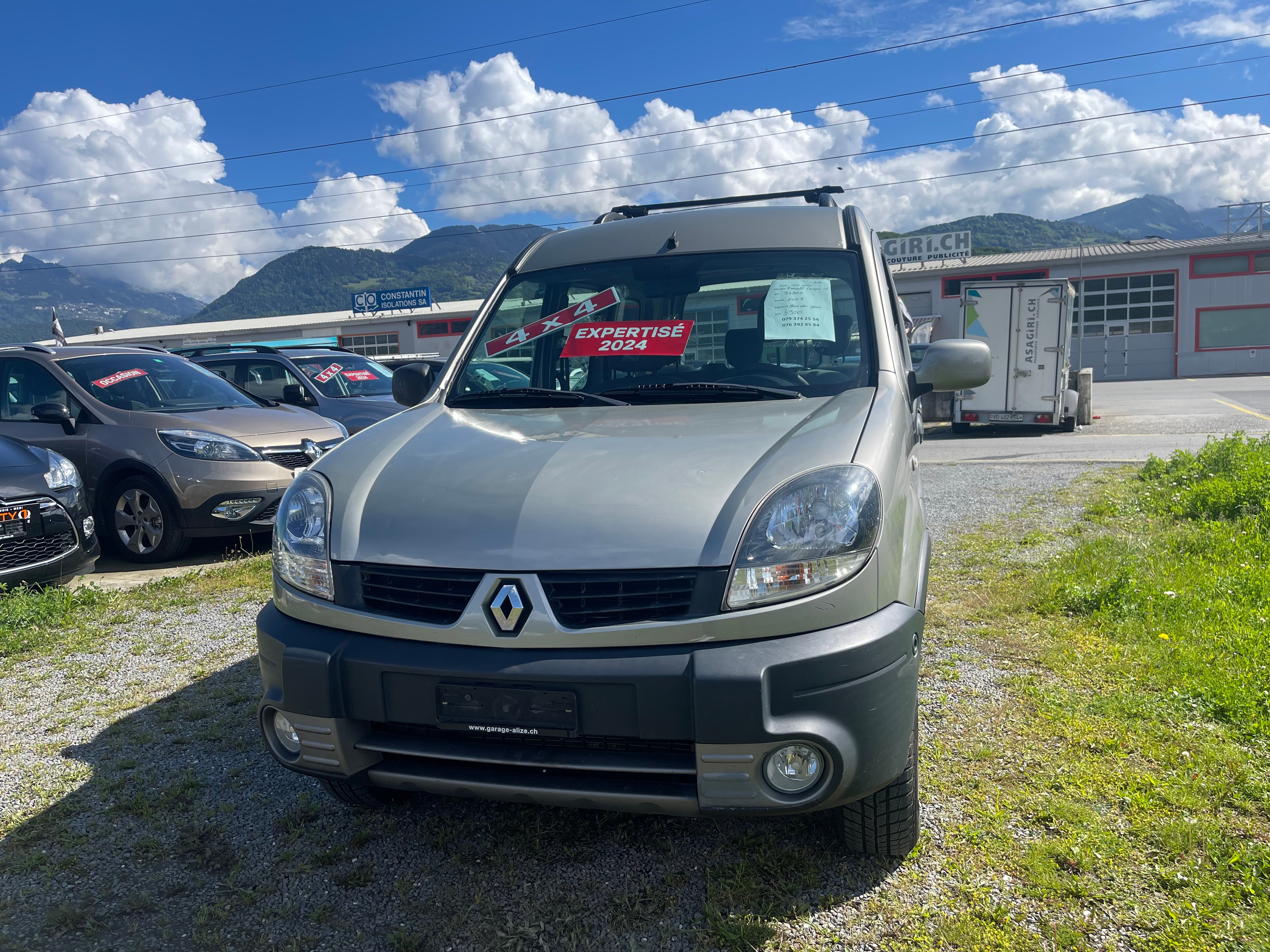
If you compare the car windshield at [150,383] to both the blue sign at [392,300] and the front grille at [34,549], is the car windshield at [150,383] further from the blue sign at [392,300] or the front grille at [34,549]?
the blue sign at [392,300]

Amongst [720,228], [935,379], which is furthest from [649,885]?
[720,228]

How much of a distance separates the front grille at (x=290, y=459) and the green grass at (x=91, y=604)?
868mm

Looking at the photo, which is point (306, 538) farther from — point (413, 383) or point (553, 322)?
point (553, 322)

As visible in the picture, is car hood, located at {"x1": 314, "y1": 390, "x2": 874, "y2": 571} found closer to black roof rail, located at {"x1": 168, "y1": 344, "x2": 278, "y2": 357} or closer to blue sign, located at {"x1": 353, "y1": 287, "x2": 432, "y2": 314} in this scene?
black roof rail, located at {"x1": 168, "y1": 344, "x2": 278, "y2": 357}

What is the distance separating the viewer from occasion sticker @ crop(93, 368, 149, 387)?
707cm

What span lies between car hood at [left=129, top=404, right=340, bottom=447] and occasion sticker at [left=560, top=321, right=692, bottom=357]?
4.46 m

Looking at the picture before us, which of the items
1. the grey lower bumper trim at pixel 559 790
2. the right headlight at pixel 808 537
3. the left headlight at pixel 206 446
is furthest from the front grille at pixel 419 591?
the left headlight at pixel 206 446

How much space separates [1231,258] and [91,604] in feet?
127

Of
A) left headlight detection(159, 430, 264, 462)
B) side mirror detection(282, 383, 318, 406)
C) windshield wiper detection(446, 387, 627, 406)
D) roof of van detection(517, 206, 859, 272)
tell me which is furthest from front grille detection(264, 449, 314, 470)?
windshield wiper detection(446, 387, 627, 406)

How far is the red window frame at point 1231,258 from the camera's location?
32969 millimetres

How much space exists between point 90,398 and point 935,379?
256 inches

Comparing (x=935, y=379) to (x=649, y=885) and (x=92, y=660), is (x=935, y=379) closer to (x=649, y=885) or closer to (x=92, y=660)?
(x=649, y=885)

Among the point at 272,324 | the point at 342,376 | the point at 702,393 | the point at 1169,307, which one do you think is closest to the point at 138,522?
the point at 342,376

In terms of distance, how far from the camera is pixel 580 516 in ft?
7.13
